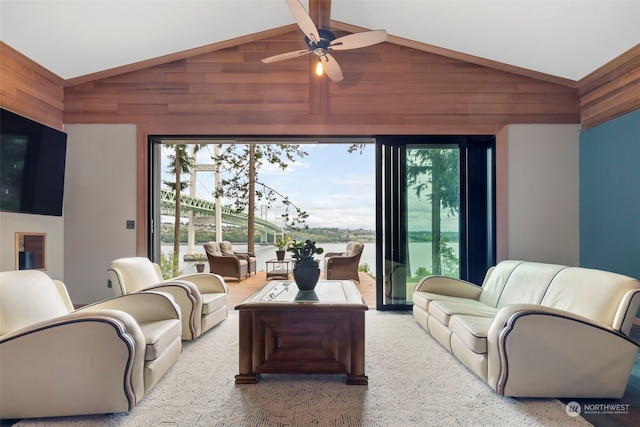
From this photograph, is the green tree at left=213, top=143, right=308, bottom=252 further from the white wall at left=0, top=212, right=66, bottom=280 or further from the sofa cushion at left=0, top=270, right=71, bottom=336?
the sofa cushion at left=0, top=270, right=71, bottom=336

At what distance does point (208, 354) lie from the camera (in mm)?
3320

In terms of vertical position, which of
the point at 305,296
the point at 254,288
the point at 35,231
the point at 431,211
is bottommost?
the point at 254,288

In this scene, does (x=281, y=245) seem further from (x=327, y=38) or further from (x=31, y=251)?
(x=327, y=38)

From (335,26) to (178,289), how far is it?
12.3 ft

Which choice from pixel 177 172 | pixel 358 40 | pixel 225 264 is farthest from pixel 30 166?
pixel 177 172

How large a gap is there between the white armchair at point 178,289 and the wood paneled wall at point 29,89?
205cm

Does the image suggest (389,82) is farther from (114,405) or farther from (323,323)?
(114,405)

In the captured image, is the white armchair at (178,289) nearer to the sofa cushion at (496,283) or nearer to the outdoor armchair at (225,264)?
Answer: the sofa cushion at (496,283)

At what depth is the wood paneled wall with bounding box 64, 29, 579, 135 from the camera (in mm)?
A: 4957

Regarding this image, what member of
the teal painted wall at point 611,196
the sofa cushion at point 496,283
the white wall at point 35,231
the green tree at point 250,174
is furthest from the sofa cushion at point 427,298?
the green tree at point 250,174

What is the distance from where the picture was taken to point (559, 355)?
2393mm

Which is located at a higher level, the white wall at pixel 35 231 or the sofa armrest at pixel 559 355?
the white wall at pixel 35 231

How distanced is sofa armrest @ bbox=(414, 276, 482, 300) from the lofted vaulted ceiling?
269 cm

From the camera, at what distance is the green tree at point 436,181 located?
507 cm
